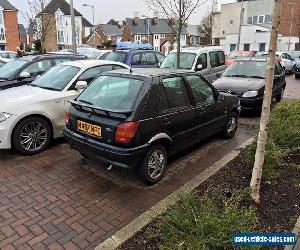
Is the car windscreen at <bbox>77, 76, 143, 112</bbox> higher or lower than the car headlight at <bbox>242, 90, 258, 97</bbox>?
higher

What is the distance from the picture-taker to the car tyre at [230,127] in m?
6.41

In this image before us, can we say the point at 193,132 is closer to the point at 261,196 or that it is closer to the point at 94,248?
the point at 261,196

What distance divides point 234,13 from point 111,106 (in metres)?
60.0

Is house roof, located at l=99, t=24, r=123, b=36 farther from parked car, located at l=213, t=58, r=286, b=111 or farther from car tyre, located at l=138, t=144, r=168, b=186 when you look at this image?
car tyre, located at l=138, t=144, r=168, b=186

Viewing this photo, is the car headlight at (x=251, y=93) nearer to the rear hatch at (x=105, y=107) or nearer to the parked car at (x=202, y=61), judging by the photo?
the parked car at (x=202, y=61)

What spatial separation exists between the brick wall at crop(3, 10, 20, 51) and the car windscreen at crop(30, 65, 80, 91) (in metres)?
49.7

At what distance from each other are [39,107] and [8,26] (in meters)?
51.4

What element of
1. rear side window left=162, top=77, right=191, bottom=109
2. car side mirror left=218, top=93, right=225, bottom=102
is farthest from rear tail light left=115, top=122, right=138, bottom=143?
car side mirror left=218, top=93, right=225, bottom=102

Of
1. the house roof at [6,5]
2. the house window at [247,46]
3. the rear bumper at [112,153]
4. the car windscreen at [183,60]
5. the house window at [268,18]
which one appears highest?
the house roof at [6,5]

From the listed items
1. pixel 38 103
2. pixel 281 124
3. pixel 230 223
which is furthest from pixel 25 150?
pixel 281 124

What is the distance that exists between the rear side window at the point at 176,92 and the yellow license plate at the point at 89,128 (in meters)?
1.18

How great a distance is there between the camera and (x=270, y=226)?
3277 millimetres

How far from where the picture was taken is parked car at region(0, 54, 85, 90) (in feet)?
25.5

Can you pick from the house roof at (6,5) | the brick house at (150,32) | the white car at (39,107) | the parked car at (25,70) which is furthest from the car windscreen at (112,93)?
the brick house at (150,32)
